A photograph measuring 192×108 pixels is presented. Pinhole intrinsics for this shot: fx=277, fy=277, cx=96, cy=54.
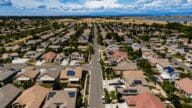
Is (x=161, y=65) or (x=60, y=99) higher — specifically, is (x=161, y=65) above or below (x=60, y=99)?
below

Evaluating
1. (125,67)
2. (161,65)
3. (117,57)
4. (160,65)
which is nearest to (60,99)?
(125,67)

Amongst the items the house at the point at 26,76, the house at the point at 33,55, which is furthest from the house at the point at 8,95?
the house at the point at 33,55

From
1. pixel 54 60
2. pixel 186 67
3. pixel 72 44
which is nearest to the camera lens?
pixel 186 67

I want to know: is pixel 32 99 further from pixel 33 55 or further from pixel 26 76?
pixel 33 55

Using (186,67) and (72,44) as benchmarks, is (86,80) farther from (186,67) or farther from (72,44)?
(72,44)

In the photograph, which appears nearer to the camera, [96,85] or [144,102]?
[144,102]

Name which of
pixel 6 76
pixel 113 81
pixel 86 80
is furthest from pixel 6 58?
pixel 113 81

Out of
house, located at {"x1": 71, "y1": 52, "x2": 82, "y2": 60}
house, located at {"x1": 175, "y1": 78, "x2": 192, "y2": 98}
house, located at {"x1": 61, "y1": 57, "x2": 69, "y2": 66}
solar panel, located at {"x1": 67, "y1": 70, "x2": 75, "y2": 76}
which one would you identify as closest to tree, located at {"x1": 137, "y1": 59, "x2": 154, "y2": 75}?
house, located at {"x1": 175, "y1": 78, "x2": 192, "y2": 98}

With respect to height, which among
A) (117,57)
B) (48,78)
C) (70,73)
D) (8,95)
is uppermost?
(8,95)
